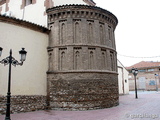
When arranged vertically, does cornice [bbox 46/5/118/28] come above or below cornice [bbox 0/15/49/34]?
above

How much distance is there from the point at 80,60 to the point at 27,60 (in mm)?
3741

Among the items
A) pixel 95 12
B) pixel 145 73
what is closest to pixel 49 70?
pixel 95 12

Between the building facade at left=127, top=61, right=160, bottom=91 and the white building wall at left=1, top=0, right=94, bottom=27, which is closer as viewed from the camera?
the white building wall at left=1, top=0, right=94, bottom=27

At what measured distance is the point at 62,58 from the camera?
41.0 ft

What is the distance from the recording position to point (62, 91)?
11805mm

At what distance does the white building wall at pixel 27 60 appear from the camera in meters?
10.4

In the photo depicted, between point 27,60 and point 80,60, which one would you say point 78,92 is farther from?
point 27,60

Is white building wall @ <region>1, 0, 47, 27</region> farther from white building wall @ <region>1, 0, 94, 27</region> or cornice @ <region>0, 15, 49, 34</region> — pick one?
cornice @ <region>0, 15, 49, 34</region>

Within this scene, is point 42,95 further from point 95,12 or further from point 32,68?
point 95,12

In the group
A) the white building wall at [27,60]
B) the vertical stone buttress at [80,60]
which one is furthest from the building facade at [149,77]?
the white building wall at [27,60]

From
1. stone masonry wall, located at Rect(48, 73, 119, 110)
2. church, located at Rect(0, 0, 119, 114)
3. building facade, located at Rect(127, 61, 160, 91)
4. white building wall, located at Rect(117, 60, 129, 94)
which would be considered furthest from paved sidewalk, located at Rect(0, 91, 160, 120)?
building facade, located at Rect(127, 61, 160, 91)

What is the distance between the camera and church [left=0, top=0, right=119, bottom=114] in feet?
36.0

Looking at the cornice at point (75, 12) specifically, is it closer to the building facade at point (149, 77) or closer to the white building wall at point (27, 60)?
the white building wall at point (27, 60)

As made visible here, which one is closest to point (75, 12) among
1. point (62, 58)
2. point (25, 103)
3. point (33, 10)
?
point (62, 58)
